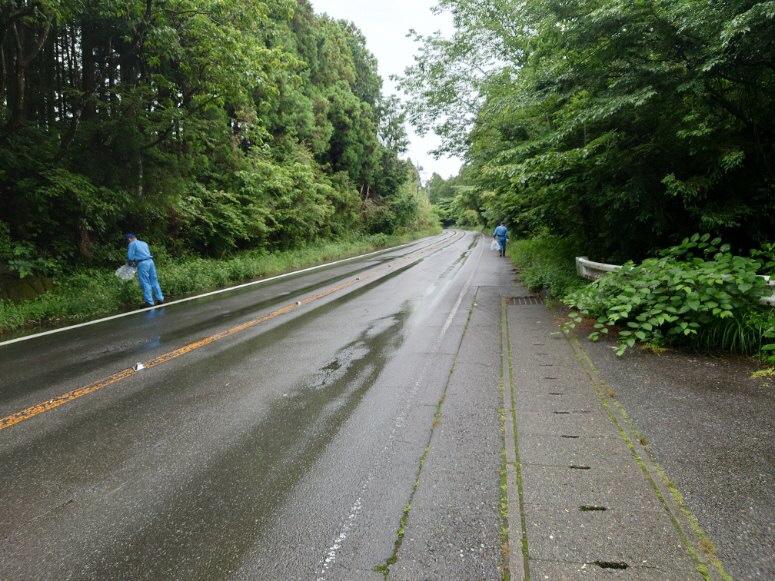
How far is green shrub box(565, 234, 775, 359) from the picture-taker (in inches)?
175

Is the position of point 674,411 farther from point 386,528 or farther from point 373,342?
point 373,342

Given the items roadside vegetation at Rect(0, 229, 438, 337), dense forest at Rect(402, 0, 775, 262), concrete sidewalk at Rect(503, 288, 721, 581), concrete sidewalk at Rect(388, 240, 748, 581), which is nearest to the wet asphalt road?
concrete sidewalk at Rect(388, 240, 748, 581)

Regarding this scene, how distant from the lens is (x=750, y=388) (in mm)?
3713

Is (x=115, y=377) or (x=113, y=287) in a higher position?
(x=113, y=287)

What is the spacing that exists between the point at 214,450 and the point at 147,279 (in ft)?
26.2

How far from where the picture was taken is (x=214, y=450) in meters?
3.07

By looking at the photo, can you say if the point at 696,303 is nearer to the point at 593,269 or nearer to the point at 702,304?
the point at 702,304

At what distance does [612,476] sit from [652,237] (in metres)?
6.65

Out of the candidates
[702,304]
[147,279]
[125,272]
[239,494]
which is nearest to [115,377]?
[239,494]

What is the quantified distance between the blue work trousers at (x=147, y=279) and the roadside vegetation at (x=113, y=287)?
50 centimetres

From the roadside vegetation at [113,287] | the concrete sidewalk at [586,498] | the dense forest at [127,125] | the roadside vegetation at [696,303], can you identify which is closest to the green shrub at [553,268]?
A: the roadside vegetation at [696,303]

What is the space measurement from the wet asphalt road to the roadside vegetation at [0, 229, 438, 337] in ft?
7.37

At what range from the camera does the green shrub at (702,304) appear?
4445mm

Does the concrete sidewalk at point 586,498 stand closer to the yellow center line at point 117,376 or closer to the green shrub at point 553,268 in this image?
the yellow center line at point 117,376
